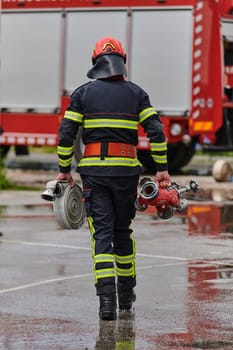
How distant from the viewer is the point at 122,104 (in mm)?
7926

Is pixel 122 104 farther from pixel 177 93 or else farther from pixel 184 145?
pixel 184 145

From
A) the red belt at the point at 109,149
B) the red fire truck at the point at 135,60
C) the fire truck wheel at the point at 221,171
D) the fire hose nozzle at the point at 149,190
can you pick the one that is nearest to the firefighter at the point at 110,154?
the red belt at the point at 109,149

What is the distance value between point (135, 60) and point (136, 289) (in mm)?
11199

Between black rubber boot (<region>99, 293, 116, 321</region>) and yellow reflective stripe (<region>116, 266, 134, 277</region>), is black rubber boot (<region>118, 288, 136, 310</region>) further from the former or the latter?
black rubber boot (<region>99, 293, 116, 321</region>)

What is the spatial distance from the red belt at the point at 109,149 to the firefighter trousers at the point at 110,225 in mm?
150

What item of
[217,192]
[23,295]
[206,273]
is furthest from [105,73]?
[217,192]

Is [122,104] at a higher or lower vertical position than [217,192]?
higher

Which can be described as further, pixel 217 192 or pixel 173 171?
pixel 173 171

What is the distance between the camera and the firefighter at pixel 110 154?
7852 mm

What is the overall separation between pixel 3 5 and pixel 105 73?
13.2m

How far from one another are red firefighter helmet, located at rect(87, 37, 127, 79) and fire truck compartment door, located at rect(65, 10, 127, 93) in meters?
11.9

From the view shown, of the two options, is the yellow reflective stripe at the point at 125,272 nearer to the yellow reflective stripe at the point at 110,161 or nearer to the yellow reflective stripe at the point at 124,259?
the yellow reflective stripe at the point at 124,259

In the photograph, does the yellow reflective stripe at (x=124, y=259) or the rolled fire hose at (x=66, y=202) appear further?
the rolled fire hose at (x=66, y=202)

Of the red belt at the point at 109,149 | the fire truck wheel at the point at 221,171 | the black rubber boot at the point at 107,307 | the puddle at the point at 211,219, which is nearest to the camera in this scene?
the black rubber boot at the point at 107,307
